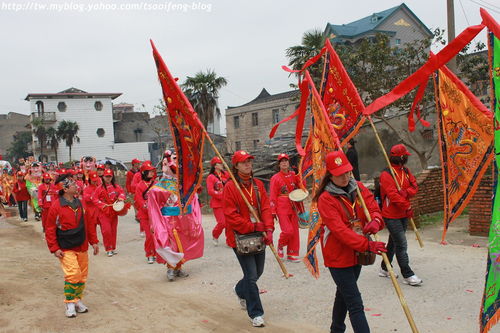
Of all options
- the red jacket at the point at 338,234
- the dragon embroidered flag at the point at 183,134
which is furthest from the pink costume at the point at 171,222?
the red jacket at the point at 338,234

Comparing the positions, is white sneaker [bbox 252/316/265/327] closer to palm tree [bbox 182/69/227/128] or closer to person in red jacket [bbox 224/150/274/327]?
person in red jacket [bbox 224/150/274/327]

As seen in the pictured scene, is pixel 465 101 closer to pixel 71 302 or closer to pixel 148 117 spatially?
pixel 71 302

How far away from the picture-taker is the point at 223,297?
668 cm

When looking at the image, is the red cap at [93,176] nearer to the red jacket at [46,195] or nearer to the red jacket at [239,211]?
the red jacket at [46,195]

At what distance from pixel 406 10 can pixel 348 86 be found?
122ft

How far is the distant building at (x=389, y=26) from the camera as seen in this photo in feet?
122

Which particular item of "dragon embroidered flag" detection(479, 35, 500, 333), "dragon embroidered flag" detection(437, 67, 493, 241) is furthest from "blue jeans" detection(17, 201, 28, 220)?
"dragon embroidered flag" detection(479, 35, 500, 333)

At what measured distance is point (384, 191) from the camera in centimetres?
658

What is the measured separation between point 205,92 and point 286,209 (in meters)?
23.3

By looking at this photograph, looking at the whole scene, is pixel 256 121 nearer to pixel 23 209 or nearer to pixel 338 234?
pixel 23 209

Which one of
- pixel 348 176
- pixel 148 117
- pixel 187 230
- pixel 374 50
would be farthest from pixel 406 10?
pixel 348 176

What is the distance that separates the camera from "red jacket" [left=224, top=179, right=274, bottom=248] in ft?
17.6

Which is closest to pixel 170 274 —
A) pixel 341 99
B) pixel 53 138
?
pixel 341 99

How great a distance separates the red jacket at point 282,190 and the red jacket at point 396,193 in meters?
2.08
